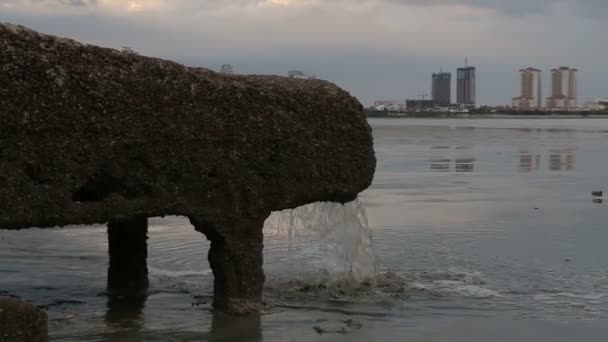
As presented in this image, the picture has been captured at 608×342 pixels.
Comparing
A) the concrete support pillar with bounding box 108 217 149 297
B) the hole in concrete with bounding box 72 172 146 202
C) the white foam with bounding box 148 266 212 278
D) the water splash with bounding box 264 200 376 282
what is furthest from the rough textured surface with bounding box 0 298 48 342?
the water splash with bounding box 264 200 376 282

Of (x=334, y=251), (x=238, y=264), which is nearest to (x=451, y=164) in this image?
(x=334, y=251)

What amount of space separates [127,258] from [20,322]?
140 inches

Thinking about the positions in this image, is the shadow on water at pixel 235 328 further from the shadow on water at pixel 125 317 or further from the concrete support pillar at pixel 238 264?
the shadow on water at pixel 125 317

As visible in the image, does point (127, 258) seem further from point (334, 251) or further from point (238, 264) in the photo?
point (334, 251)

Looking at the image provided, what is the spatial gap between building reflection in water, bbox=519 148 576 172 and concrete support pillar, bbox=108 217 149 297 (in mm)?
21180

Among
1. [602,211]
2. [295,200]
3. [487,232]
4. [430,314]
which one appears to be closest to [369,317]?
[430,314]

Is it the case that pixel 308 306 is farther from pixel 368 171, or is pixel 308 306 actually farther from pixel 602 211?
pixel 602 211

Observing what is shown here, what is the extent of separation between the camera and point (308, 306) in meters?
9.23

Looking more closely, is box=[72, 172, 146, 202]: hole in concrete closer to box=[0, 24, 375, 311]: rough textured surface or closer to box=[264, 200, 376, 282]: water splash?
box=[0, 24, 375, 311]: rough textured surface

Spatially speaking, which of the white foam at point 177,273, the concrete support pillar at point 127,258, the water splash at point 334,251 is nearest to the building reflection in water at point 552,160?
the water splash at point 334,251

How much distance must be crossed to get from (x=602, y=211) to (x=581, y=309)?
907 centimetres

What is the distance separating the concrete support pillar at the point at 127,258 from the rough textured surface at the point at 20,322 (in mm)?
3210

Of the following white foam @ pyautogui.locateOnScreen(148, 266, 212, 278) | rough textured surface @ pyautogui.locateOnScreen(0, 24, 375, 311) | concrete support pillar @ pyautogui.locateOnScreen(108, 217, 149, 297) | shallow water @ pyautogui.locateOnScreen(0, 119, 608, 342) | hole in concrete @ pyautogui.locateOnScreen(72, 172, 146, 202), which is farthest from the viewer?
white foam @ pyautogui.locateOnScreen(148, 266, 212, 278)

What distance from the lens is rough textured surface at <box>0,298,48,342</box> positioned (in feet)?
20.4
